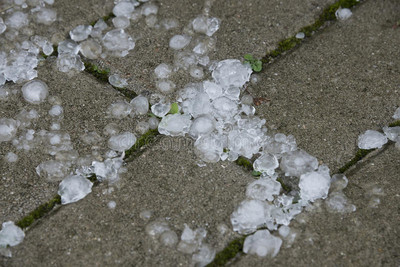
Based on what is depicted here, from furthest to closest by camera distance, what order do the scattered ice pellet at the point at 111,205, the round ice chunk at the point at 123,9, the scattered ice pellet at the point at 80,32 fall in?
the round ice chunk at the point at 123,9 < the scattered ice pellet at the point at 80,32 < the scattered ice pellet at the point at 111,205

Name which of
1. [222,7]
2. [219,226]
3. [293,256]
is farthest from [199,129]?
[222,7]

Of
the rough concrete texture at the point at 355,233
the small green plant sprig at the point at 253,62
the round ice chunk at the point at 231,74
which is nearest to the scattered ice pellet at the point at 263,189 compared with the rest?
the rough concrete texture at the point at 355,233

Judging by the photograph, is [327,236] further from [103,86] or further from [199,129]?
[103,86]

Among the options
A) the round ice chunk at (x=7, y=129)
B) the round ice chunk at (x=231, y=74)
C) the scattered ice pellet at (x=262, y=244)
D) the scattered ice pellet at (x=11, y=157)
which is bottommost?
the scattered ice pellet at (x=11, y=157)

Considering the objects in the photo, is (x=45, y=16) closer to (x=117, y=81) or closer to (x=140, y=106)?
(x=117, y=81)

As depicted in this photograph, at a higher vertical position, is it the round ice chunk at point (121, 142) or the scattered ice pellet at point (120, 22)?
the scattered ice pellet at point (120, 22)

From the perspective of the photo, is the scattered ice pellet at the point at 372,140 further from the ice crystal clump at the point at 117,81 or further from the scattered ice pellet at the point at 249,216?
the ice crystal clump at the point at 117,81

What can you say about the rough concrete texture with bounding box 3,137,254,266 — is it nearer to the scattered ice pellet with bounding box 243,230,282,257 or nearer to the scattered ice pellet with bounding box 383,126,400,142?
Answer: the scattered ice pellet with bounding box 243,230,282,257
